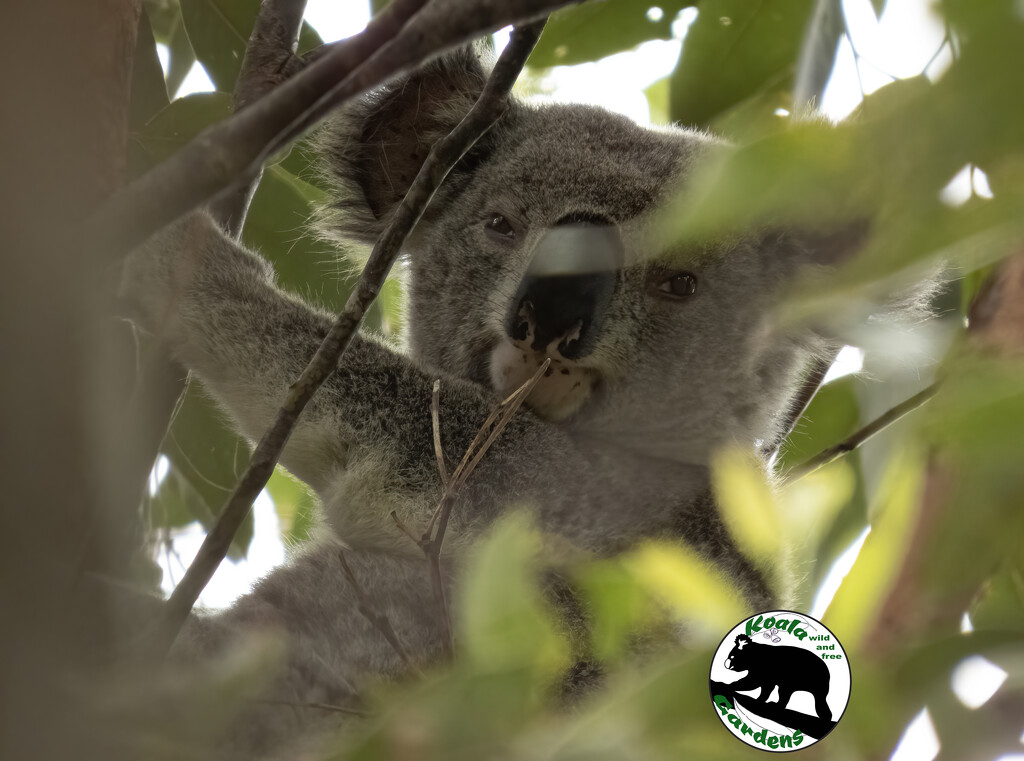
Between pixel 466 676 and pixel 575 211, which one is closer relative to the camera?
pixel 466 676

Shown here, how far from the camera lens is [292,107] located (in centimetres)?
77

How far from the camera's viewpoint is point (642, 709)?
0.75 m

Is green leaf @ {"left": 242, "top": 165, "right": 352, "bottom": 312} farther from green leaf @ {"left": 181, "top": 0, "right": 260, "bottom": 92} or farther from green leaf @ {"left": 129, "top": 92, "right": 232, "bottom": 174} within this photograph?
green leaf @ {"left": 129, "top": 92, "right": 232, "bottom": 174}

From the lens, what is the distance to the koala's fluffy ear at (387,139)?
2.47 m

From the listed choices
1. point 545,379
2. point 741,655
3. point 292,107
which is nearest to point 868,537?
point 741,655

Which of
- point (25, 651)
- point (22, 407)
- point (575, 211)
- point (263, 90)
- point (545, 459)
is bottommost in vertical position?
point (25, 651)

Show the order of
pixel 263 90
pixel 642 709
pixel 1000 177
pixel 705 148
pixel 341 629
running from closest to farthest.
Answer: pixel 1000 177, pixel 642 709, pixel 263 90, pixel 341 629, pixel 705 148

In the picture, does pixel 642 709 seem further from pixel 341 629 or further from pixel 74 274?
pixel 341 629

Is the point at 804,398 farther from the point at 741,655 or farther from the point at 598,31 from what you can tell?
the point at 741,655

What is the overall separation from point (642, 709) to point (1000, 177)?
1.42 feet

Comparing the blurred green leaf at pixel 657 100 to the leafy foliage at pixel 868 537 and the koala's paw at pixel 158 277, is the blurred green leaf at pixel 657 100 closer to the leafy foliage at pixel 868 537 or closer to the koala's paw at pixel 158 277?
the koala's paw at pixel 158 277

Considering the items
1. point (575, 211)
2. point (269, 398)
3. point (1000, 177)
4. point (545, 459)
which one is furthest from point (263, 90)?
point (1000, 177)

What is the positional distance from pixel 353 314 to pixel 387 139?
1390 millimetres

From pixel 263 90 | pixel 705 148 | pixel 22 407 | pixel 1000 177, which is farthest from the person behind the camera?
pixel 705 148
